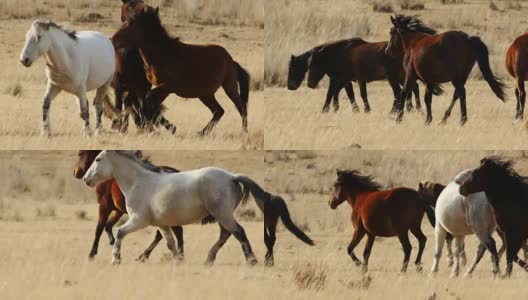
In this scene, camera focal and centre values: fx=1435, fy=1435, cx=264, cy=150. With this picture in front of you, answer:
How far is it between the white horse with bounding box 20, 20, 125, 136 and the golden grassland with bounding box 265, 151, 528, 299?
294 centimetres

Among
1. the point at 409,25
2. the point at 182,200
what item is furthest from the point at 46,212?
the point at 182,200

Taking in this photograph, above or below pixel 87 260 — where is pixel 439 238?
above

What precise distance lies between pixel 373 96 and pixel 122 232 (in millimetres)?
8334

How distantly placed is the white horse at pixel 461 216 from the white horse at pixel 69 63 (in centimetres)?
410

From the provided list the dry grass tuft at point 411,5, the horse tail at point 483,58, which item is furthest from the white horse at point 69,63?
the dry grass tuft at point 411,5

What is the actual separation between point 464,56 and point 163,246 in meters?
5.40

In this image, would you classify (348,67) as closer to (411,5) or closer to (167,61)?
(167,61)

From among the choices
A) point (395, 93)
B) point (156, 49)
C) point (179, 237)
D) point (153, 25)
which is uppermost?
point (153, 25)

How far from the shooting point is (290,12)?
31.9 m

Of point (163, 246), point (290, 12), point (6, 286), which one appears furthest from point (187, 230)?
point (290, 12)

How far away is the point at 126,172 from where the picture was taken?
51.8 feet

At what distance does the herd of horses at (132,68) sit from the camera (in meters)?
16.1

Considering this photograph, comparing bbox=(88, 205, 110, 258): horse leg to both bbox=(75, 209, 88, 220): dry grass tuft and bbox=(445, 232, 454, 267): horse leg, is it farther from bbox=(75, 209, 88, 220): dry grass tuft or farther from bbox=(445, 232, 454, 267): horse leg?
bbox=(75, 209, 88, 220): dry grass tuft

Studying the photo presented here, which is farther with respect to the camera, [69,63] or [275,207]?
[69,63]
